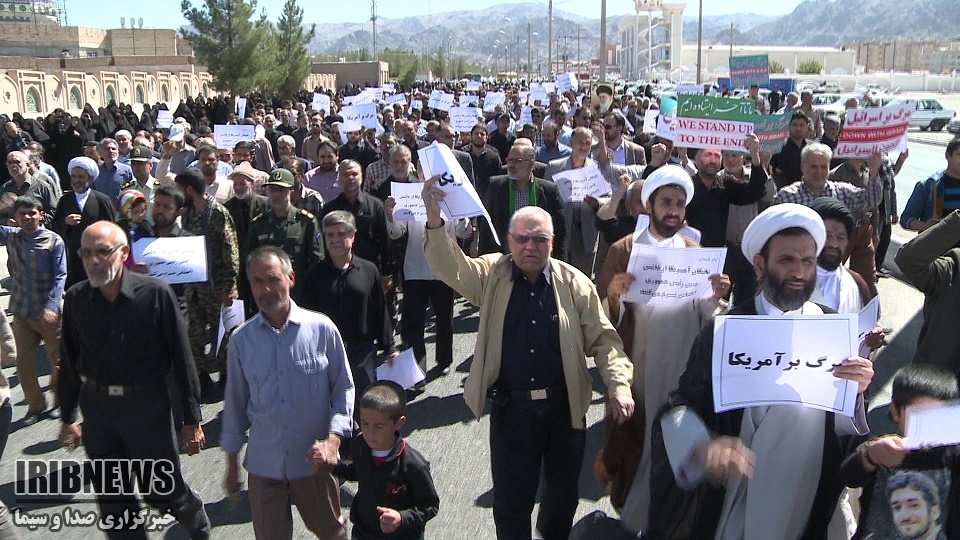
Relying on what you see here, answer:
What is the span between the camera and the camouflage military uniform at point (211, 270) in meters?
6.46

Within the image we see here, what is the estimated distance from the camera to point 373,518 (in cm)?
355

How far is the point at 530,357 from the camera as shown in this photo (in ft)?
12.4

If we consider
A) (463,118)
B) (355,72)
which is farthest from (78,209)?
(355,72)

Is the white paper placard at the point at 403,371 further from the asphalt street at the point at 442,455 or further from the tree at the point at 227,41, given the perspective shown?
the tree at the point at 227,41

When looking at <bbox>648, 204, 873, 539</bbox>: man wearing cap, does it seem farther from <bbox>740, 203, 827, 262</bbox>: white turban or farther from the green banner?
the green banner

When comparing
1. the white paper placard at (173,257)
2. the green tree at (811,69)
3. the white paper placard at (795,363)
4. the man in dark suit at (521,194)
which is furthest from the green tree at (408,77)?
the white paper placard at (795,363)

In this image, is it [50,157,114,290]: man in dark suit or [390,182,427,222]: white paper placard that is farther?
[50,157,114,290]: man in dark suit

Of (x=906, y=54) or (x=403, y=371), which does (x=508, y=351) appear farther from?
(x=906, y=54)

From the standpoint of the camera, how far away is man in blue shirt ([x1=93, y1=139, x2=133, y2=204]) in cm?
912

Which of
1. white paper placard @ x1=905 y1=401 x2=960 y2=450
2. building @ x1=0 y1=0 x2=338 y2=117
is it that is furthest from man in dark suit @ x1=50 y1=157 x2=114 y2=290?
building @ x1=0 y1=0 x2=338 y2=117

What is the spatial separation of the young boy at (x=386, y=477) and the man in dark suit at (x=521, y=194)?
11.2 feet

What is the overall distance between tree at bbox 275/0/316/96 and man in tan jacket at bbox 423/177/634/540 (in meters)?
41.1

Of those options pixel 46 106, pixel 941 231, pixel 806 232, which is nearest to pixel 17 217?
pixel 806 232

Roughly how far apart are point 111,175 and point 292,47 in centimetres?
3812
